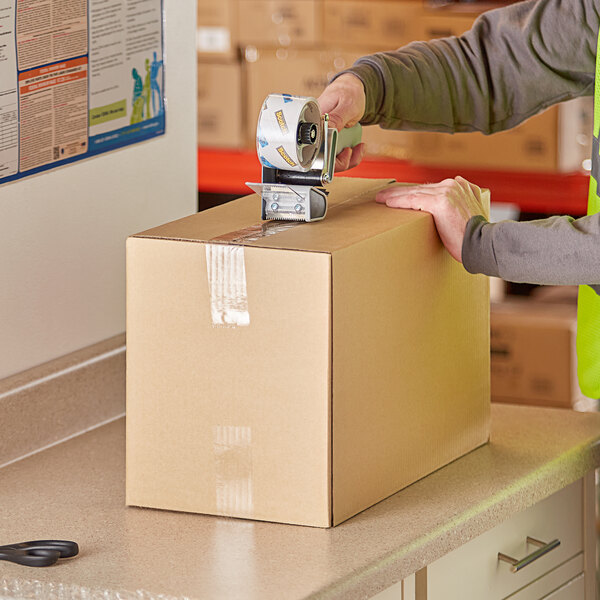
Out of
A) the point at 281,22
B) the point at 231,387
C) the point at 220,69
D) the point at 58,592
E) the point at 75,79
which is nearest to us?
the point at 58,592

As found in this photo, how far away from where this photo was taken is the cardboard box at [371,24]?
343cm

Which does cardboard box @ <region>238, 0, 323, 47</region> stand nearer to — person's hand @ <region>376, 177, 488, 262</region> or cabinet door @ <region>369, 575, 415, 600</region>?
person's hand @ <region>376, 177, 488, 262</region>

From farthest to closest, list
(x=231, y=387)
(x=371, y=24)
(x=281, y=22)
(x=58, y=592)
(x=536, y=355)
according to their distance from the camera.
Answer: (x=281, y=22) → (x=371, y=24) → (x=536, y=355) → (x=231, y=387) → (x=58, y=592)

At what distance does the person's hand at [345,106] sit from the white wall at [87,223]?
1.29 ft

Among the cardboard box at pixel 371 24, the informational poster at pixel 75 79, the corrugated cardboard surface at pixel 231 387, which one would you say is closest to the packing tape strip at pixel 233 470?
the corrugated cardboard surface at pixel 231 387

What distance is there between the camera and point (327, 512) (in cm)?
135

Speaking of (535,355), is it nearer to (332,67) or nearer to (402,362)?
(332,67)

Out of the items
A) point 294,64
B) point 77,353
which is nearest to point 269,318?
point 77,353

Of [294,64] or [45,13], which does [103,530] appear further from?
[294,64]

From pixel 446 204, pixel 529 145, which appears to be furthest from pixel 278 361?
pixel 529 145

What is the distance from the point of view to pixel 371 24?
3.49m

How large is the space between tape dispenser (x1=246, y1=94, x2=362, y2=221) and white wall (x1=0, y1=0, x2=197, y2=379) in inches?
16.2

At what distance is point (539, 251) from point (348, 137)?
1.09ft

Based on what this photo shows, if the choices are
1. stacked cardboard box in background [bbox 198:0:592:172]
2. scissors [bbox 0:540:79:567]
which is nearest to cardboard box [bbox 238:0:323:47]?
stacked cardboard box in background [bbox 198:0:592:172]
